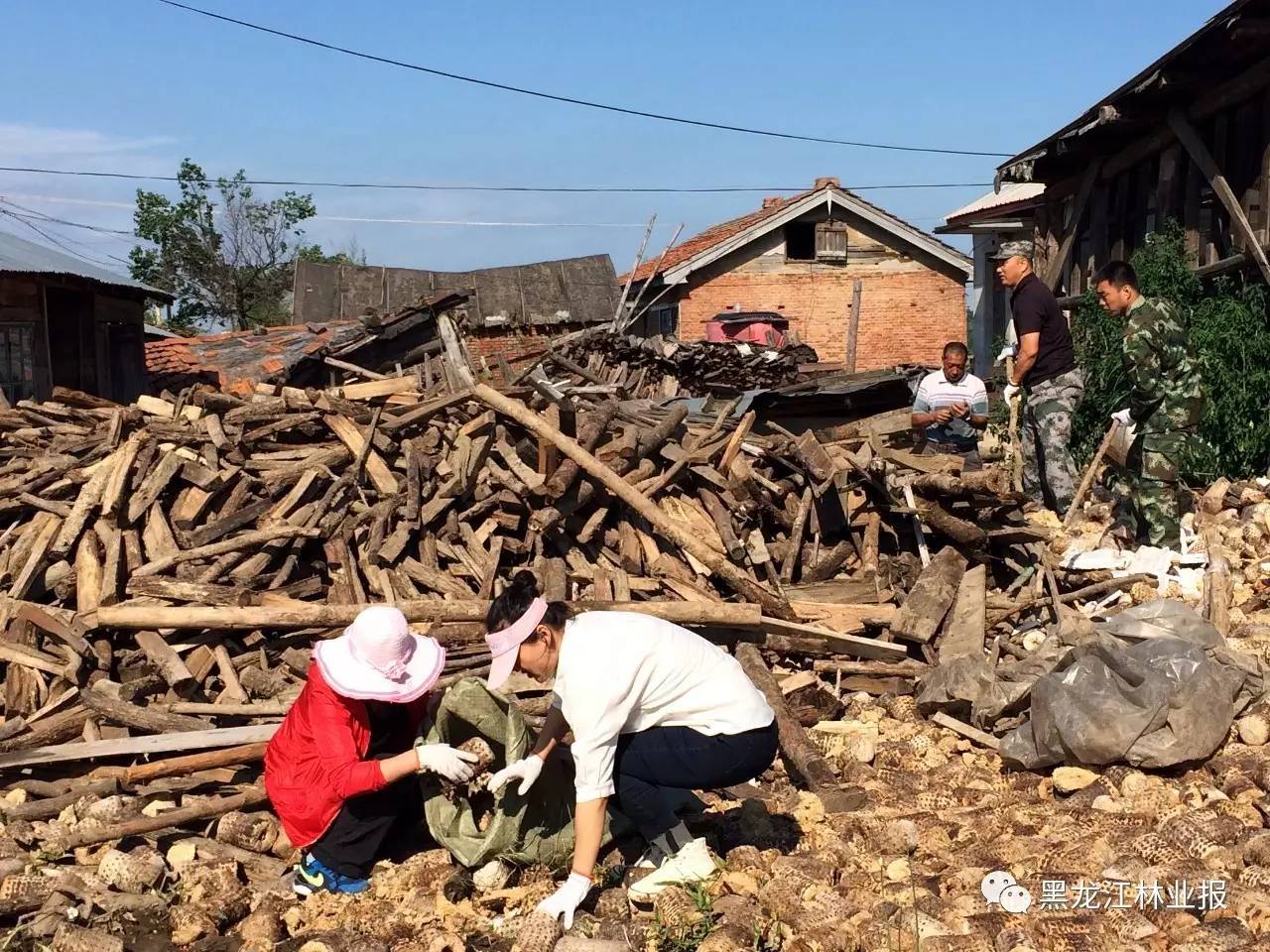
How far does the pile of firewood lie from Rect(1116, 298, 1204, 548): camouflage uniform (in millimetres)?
10156

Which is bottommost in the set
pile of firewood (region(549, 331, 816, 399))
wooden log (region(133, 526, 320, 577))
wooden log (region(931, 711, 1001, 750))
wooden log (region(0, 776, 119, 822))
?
wooden log (region(0, 776, 119, 822))

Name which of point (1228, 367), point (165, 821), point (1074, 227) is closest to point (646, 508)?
point (165, 821)

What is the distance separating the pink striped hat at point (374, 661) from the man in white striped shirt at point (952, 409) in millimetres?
5976

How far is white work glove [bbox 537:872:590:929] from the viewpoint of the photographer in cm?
411

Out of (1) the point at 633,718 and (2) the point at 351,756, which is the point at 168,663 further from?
(1) the point at 633,718

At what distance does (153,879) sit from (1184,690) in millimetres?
4651

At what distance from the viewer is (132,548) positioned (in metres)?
7.37

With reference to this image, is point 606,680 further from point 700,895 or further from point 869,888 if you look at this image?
point 869,888

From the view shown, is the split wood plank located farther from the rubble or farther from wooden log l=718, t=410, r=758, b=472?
wooden log l=718, t=410, r=758, b=472

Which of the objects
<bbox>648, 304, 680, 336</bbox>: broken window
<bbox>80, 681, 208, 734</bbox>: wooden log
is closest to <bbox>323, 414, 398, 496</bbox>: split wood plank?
<bbox>80, 681, 208, 734</bbox>: wooden log

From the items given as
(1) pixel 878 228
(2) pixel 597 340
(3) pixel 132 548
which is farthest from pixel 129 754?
(1) pixel 878 228

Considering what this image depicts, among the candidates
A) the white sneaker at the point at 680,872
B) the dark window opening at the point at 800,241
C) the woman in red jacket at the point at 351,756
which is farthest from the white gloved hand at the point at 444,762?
the dark window opening at the point at 800,241

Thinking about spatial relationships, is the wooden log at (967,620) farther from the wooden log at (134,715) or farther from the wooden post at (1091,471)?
the wooden log at (134,715)

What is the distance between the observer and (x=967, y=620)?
24.4 ft
